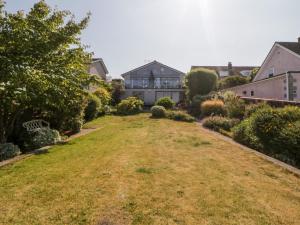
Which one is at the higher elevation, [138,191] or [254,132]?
[254,132]

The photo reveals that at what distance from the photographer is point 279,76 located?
781 inches

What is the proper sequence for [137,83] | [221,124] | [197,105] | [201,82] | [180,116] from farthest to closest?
[137,83] → [201,82] → [197,105] → [180,116] → [221,124]

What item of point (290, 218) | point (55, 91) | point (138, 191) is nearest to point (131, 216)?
point (138, 191)

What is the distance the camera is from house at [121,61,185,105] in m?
44.5

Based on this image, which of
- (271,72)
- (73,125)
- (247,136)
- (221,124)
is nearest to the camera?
(247,136)

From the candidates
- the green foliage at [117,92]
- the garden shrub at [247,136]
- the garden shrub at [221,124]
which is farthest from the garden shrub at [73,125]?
the green foliage at [117,92]

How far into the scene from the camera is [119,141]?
35.2 feet

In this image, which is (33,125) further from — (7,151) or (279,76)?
(279,76)

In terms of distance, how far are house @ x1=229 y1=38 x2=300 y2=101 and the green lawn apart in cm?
1267

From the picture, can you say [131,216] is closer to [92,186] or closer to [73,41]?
[92,186]

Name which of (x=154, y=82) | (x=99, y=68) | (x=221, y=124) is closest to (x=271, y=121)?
(x=221, y=124)

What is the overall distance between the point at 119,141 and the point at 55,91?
3337 millimetres

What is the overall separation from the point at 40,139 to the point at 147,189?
22.2 feet

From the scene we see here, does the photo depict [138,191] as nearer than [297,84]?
Yes
